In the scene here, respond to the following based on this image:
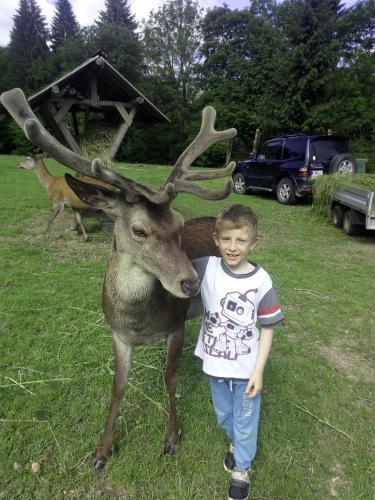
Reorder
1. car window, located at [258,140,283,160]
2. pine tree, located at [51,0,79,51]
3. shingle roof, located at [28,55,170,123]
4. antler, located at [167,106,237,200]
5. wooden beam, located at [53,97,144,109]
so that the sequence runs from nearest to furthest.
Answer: antler, located at [167,106,237,200] < shingle roof, located at [28,55,170,123] < wooden beam, located at [53,97,144,109] < car window, located at [258,140,283,160] < pine tree, located at [51,0,79,51]

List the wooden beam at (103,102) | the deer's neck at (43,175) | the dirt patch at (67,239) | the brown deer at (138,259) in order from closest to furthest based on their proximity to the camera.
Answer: the brown deer at (138,259) < the dirt patch at (67,239) < the wooden beam at (103,102) < the deer's neck at (43,175)

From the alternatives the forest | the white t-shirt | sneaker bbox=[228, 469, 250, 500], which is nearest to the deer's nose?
the white t-shirt

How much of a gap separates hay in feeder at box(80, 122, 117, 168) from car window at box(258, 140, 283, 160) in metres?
6.52

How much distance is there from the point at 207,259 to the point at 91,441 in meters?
1.61

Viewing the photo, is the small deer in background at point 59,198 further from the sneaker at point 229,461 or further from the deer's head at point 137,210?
the sneaker at point 229,461

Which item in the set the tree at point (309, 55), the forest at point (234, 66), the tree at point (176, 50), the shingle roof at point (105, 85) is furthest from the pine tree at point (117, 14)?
Result: the shingle roof at point (105, 85)

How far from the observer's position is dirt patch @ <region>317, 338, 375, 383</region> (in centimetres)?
361

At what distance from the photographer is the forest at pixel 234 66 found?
26.6m

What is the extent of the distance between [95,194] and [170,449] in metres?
1.86

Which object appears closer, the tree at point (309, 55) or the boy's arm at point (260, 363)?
the boy's arm at point (260, 363)

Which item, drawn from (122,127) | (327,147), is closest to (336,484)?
(122,127)

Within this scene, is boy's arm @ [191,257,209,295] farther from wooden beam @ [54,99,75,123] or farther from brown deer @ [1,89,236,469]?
wooden beam @ [54,99,75,123]

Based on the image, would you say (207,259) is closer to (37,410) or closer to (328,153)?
(37,410)

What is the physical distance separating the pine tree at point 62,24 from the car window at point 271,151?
57.9 metres
